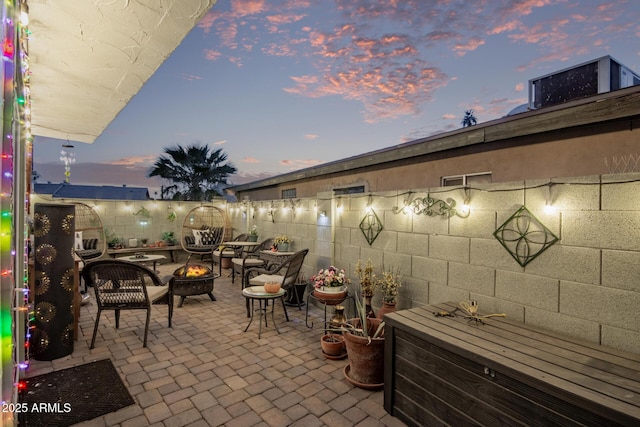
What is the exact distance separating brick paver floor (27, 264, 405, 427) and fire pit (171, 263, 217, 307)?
55cm

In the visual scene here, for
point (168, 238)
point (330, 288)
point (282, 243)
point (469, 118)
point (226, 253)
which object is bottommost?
point (226, 253)

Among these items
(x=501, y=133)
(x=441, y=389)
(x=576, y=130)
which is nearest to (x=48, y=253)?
(x=441, y=389)

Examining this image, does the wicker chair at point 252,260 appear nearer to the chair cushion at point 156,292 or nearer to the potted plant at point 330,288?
the chair cushion at point 156,292

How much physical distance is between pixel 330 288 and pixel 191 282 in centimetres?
274

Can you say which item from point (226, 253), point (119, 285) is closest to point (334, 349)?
point (119, 285)

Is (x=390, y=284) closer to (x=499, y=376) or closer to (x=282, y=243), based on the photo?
(x=499, y=376)

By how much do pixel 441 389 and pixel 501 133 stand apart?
3.35 metres

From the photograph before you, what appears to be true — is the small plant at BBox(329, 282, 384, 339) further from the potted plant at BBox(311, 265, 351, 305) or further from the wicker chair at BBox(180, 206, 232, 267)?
the wicker chair at BBox(180, 206, 232, 267)

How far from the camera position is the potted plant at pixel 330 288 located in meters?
3.83

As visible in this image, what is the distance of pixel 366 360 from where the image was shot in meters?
2.82

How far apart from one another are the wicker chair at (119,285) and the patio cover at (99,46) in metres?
2.01

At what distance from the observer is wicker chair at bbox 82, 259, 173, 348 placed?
373cm

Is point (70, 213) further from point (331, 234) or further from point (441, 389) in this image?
point (441, 389)

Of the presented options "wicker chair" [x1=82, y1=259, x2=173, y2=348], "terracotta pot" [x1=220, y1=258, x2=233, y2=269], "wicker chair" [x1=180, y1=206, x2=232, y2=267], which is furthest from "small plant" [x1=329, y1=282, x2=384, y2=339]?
"wicker chair" [x1=180, y1=206, x2=232, y2=267]
